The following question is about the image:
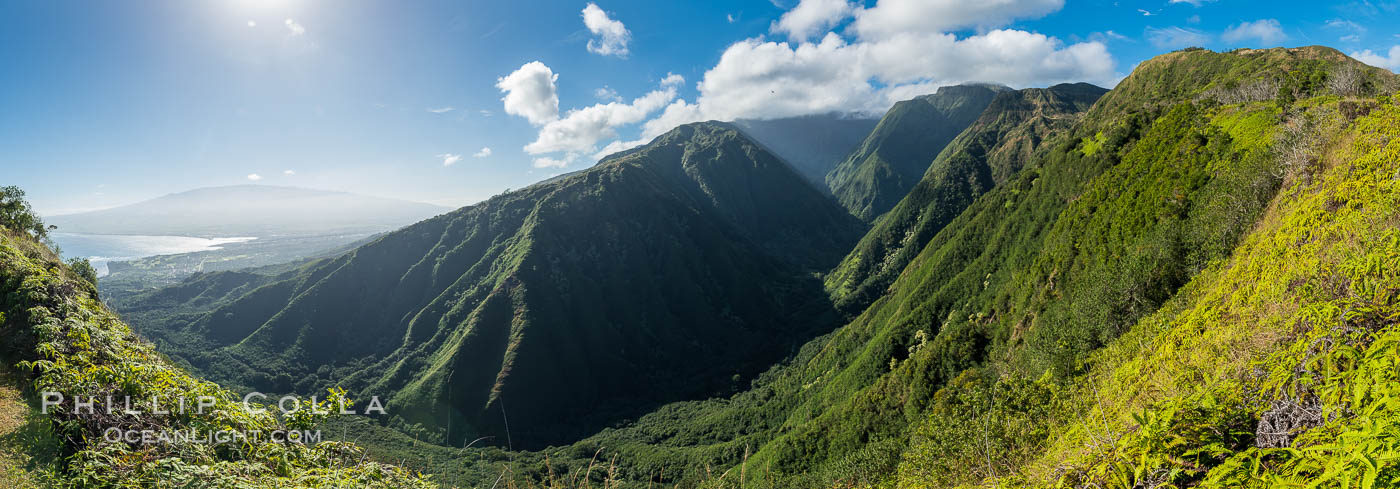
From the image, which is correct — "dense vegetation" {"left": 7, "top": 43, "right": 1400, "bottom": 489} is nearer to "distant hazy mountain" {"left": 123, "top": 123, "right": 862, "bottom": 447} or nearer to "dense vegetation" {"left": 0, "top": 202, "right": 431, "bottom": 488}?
"distant hazy mountain" {"left": 123, "top": 123, "right": 862, "bottom": 447}

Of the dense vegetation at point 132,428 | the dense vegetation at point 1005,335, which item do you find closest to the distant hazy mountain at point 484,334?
the dense vegetation at point 1005,335

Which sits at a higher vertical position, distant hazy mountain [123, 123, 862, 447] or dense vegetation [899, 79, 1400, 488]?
dense vegetation [899, 79, 1400, 488]

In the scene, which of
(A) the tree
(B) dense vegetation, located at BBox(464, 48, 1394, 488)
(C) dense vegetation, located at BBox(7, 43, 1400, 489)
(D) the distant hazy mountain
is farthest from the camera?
(D) the distant hazy mountain

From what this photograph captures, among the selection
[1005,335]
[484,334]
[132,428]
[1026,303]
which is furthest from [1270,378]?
[484,334]

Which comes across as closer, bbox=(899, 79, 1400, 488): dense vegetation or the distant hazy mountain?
bbox=(899, 79, 1400, 488): dense vegetation

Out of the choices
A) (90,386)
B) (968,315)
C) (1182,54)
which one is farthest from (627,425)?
(1182,54)

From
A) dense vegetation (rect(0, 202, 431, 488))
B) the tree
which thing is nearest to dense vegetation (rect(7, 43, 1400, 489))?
dense vegetation (rect(0, 202, 431, 488))

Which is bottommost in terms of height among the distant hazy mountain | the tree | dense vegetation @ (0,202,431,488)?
the distant hazy mountain

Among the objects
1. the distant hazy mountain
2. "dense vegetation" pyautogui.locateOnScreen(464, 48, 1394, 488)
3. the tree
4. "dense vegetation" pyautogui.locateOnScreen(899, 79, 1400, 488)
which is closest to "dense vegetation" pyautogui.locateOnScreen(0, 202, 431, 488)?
"dense vegetation" pyautogui.locateOnScreen(464, 48, 1394, 488)

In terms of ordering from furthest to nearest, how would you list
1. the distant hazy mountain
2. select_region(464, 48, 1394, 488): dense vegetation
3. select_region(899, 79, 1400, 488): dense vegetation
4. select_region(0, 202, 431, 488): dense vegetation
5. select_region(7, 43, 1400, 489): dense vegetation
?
the distant hazy mountain, select_region(464, 48, 1394, 488): dense vegetation, select_region(0, 202, 431, 488): dense vegetation, select_region(7, 43, 1400, 489): dense vegetation, select_region(899, 79, 1400, 488): dense vegetation

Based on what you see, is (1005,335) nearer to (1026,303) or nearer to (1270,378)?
(1026,303)
